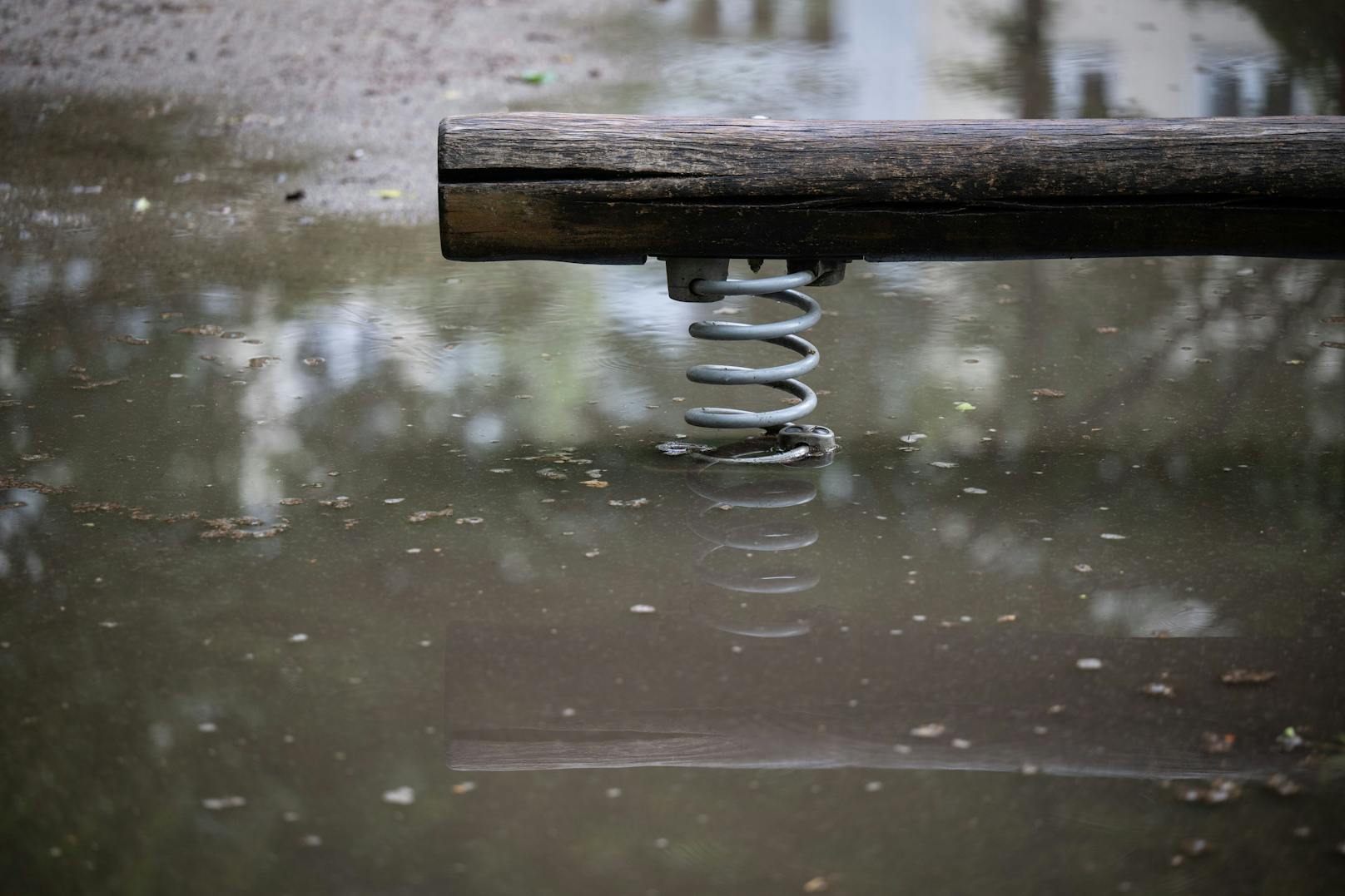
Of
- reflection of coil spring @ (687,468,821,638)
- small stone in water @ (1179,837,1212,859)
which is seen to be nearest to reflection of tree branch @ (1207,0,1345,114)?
reflection of coil spring @ (687,468,821,638)

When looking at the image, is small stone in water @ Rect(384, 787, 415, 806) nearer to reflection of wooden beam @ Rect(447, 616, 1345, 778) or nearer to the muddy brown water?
the muddy brown water

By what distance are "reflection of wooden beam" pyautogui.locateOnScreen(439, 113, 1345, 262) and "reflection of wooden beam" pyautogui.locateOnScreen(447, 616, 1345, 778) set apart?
1.15m

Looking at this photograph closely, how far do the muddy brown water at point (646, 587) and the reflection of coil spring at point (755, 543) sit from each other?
0.02m

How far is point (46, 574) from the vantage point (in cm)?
307

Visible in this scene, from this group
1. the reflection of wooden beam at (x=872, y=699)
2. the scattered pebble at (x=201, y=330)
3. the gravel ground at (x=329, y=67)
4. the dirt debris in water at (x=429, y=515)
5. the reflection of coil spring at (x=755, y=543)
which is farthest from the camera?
the gravel ground at (x=329, y=67)

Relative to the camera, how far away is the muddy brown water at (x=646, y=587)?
225cm

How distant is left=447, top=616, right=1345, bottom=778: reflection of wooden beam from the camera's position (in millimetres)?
2455

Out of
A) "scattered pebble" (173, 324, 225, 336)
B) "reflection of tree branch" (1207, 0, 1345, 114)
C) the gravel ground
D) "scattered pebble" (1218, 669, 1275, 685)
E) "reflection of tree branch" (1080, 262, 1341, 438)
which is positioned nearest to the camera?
"scattered pebble" (1218, 669, 1275, 685)

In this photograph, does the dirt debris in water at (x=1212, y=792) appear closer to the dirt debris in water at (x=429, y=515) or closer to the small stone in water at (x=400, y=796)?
the small stone in water at (x=400, y=796)

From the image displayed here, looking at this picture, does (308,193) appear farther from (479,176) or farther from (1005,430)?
(1005,430)

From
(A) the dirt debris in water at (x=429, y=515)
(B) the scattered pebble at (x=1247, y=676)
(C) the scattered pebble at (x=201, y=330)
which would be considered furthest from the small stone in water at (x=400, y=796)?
(C) the scattered pebble at (x=201, y=330)

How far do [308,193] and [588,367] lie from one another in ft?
8.76

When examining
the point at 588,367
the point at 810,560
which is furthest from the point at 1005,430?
the point at 588,367

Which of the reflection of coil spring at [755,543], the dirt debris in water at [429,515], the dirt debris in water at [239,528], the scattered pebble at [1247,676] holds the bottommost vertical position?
the scattered pebble at [1247,676]
